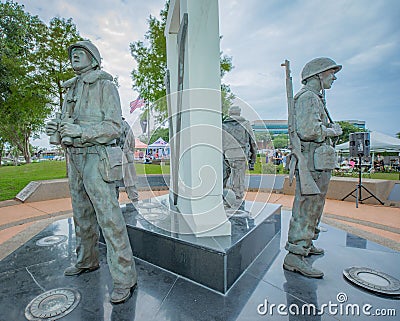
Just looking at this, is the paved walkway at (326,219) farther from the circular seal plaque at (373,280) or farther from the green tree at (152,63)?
the green tree at (152,63)

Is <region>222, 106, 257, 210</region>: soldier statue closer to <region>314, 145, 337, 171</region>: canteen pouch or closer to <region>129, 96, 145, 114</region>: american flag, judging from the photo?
<region>314, 145, 337, 171</region>: canteen pouch

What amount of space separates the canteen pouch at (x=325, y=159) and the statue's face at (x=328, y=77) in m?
0.63

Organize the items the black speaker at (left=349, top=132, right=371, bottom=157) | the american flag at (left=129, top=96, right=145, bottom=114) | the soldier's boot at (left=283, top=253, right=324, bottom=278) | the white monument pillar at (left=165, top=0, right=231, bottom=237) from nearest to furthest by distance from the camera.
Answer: the soldier's boot at (left=283, top=253, right=324, bottom=278)
the white monument pillar at (left=165, top=0, right=231, bottom=237)
the black speaker at (left=349, top=132, right=371, bottom=157)
the american flag at (left=129, top=96, right=145, bottom=114)

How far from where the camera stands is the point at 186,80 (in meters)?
2.55

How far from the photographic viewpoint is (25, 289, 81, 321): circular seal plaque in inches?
67.2

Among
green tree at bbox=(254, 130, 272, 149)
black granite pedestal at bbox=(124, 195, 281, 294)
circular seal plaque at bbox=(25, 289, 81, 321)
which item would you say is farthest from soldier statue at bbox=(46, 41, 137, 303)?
green tree at bbox=(254, 130, 272, 149)

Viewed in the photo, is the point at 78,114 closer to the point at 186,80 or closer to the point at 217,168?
the point at 186,80

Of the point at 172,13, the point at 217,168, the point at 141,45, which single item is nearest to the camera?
the point at 217,168

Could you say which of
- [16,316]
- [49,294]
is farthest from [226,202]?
[16,316]

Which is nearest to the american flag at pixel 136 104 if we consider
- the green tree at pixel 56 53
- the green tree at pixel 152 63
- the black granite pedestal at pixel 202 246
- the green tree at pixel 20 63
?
the green tree at pixel 152 63

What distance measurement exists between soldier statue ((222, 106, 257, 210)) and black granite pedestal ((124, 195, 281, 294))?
1.00m

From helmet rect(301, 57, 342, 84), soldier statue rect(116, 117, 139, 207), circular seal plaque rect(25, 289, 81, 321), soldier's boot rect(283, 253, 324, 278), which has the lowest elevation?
circular seal plaque rect(25, 289, 81, 321)

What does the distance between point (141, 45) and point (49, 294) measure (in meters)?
12.7

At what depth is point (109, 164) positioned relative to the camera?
182 cm
